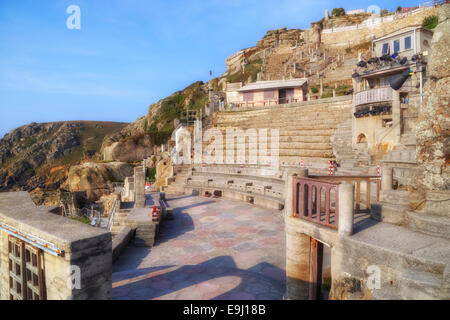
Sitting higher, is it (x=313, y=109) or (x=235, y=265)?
(x=313, y=109)

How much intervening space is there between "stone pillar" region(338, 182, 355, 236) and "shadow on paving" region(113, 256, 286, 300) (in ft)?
7.34

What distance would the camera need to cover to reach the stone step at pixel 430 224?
421 centimetres

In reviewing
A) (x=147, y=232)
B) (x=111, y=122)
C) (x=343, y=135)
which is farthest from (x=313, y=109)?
(x=111, y=122)

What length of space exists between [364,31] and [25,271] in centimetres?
6264

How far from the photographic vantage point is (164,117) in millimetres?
58562

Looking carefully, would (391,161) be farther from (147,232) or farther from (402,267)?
(147,232)

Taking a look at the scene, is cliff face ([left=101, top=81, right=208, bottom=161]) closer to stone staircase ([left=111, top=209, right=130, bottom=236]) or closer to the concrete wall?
the concrete wall

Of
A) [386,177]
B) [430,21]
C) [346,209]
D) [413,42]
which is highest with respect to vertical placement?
[430,21]

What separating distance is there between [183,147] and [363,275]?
75.5 ft

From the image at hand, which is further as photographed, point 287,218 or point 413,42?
point 413,42

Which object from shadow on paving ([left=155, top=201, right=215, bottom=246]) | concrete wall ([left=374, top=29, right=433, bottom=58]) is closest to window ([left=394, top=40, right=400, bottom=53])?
concrete wall ([left=374, top=29, right=433, bottom=58])

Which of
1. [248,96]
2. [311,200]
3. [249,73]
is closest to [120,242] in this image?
[311,200]

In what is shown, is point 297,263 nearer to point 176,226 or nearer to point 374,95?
point 176,226

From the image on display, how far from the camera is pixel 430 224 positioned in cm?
436
